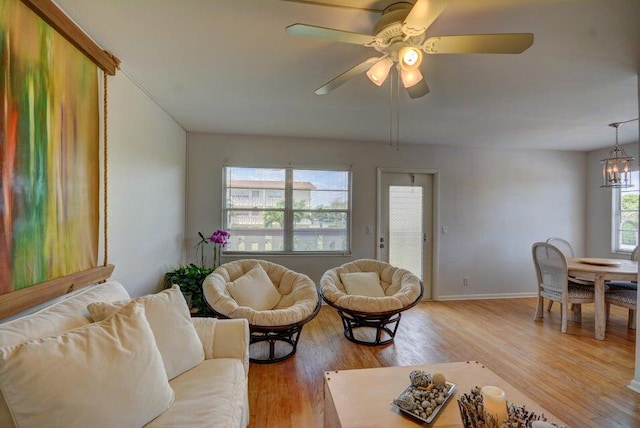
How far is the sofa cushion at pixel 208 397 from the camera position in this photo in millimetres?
1168

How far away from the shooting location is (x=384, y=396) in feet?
4.68

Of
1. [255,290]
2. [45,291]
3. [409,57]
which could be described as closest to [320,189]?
[255,290]

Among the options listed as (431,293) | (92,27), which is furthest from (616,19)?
(431,293)

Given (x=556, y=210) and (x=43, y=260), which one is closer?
(x=43, y=260)

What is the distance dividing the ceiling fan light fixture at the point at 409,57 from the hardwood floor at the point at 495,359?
2147 mm

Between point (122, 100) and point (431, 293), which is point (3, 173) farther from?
point (431, 293)

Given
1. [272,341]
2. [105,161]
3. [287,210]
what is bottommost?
[272,341]

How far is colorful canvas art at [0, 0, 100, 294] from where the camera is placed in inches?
49.9

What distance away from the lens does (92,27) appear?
1.76m

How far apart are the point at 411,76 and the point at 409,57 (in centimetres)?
14

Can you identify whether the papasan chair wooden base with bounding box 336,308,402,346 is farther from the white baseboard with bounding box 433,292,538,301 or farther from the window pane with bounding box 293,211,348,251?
the white baseboard with bounding box 433,292,538,301

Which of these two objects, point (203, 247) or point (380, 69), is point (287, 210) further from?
point (380, 69)

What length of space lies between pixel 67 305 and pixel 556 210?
6.32 metres

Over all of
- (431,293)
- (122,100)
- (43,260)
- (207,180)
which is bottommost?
(431,293)
